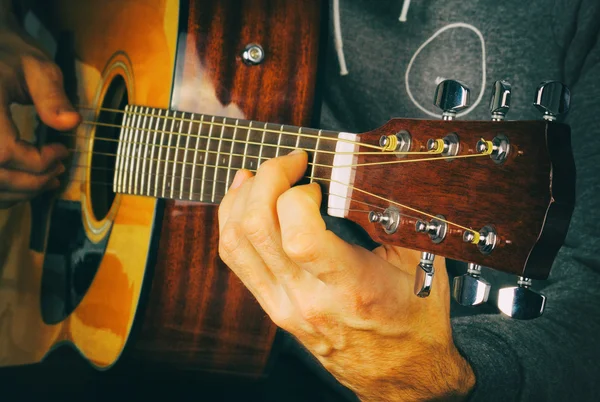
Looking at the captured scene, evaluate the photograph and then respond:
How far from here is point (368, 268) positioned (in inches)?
25.6

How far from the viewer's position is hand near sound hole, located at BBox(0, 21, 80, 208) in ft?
3.15

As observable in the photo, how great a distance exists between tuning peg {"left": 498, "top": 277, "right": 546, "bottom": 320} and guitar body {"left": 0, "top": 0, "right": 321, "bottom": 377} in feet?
1.54

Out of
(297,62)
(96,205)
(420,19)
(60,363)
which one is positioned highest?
(420,19)

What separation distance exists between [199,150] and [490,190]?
450 mm

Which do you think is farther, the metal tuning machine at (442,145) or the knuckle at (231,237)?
the knuckle at (231,237)

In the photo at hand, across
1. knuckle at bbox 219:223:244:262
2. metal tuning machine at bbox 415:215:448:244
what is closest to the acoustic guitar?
metal tuning machine at bbox 415:215:448:244

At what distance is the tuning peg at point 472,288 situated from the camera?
54 centimetres

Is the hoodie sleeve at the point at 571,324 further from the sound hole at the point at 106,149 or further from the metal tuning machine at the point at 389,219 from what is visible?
the sound hole at the point at 106,149

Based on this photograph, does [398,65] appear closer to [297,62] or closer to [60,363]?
[297,62]

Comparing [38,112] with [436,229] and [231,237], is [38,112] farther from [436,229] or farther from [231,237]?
[436,229]

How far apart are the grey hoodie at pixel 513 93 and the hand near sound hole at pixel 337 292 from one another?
0.09 meters

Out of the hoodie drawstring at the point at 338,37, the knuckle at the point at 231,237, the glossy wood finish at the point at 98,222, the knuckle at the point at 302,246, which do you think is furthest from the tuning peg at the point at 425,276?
the hoodie drawstring at the point at 338,37

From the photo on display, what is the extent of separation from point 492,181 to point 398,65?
0.56m

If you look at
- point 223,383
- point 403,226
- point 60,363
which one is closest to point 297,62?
point 403,226
